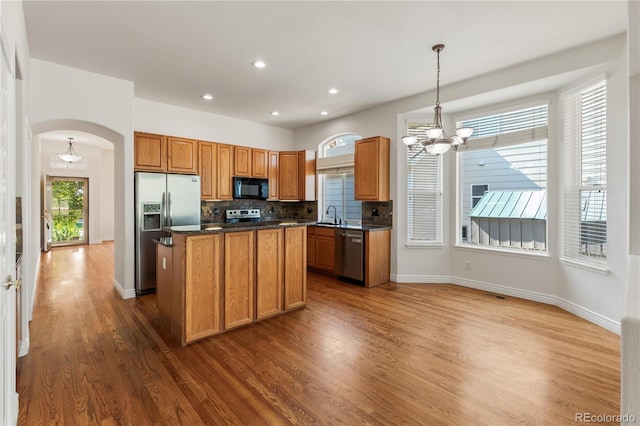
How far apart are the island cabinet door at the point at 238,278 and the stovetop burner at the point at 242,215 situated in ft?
9.25

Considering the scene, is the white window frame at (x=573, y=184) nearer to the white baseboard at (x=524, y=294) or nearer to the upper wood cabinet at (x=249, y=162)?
the white baseboard at (x=524, y=294)

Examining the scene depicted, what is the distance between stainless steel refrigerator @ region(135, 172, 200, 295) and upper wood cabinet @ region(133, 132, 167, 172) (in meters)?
0.28

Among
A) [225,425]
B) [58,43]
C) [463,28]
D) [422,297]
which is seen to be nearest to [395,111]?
[463,28]

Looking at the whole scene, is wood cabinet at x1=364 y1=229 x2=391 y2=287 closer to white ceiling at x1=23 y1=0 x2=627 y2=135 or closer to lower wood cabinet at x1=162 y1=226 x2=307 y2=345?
lower wood cabinet at x1=162 y1=226 x2=307 y2=345

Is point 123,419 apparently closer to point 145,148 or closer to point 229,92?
point 145,148

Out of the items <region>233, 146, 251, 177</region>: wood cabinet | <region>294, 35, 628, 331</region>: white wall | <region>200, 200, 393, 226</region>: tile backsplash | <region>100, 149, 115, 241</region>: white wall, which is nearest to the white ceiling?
<region>294, 35, 628, 331</region>: white wall

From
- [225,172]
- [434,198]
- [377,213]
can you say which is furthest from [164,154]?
[434,198]

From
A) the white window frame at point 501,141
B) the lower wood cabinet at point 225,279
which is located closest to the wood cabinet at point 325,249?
the lower wood cabinet at point 225,279

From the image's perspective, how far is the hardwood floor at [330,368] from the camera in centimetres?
197

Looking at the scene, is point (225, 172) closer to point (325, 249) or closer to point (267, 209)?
point (267, 209)

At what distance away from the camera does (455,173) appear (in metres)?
4.97

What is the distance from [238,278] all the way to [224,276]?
170 mm

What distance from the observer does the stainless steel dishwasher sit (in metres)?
5.00

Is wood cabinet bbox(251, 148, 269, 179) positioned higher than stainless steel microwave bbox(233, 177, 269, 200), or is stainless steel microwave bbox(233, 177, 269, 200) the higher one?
wood cabinet bbox(251, 148, 269, 179)
